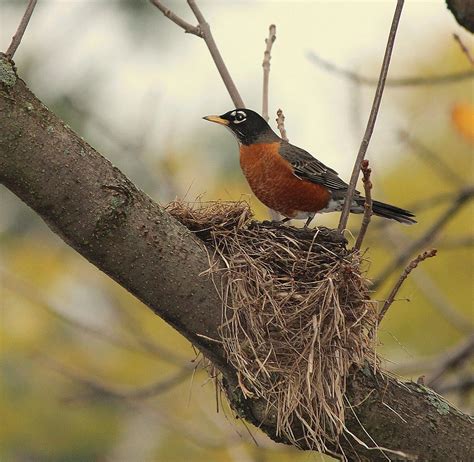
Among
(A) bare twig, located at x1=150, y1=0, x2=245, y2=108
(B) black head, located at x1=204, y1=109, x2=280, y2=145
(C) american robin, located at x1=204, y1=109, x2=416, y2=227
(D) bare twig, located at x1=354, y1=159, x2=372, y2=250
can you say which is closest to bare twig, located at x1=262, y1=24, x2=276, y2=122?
(A) bare twig, located at x1=150, y1=0, x2=245, y2=108

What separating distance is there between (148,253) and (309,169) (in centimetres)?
254

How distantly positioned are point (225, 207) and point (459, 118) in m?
1.73

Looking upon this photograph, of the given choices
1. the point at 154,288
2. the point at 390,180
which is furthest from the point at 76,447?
the point at 154,288

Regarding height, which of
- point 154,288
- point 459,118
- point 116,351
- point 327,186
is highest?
point 459,118

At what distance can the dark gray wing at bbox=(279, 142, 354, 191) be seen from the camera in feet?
16.5

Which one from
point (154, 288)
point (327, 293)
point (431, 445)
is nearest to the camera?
point (154, 288)

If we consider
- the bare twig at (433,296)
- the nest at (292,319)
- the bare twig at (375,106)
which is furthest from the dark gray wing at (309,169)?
the bare twig at (375,106)

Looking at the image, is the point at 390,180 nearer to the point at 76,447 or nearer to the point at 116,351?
the point at 116,351

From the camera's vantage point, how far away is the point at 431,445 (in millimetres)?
2912

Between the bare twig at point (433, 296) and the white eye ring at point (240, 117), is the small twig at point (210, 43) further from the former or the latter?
the bare twig at point (433, 296)

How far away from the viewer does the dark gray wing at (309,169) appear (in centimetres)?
504

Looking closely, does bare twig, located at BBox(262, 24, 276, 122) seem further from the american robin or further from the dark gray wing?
the dark gray wing

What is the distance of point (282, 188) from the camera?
16.3ft

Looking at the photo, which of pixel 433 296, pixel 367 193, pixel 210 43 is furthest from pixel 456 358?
pixel 210 43
